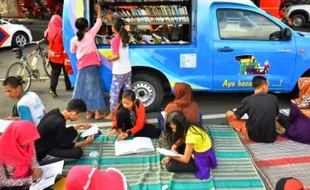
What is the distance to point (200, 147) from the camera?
4.14 metres

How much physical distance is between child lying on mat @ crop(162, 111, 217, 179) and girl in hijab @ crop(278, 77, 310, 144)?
4.69 ft

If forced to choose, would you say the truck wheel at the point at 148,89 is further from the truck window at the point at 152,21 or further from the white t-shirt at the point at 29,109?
the white t-shirt at the point at 29,109

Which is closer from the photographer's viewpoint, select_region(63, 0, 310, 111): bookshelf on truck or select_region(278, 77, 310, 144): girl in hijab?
select_region(278, 77, 310, 144): girl in hijab

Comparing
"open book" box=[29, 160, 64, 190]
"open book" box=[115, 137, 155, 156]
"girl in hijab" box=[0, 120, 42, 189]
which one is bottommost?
"open book" box=[115, 137, 155, 156]

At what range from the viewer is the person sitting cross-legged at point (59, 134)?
427cm

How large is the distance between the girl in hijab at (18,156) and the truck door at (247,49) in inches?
129

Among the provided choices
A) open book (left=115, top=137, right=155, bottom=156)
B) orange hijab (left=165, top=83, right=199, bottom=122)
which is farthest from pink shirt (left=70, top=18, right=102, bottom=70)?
orange hijab (left=165, top=83, right=199, bottom=122)

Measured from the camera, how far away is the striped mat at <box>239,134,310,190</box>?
4.31m

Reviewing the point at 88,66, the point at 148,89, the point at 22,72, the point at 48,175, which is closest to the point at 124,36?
the point at 88,66

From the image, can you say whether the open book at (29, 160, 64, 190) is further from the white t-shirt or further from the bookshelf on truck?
the bookshelf on truck

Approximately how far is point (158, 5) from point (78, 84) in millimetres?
1945

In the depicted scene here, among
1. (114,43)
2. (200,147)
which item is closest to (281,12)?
(114,43)

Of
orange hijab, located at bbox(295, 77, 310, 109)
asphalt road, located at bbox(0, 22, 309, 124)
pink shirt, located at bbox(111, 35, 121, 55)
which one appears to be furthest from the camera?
asphalt road, located at bbox(0, 22, 309, 124)

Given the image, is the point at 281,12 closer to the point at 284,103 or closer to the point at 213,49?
the point at 284,103
